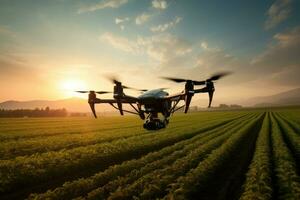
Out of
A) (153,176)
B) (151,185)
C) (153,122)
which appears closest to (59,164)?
(153,176)

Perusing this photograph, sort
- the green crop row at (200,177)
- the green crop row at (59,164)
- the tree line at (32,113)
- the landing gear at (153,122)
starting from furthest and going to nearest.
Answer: the tree line at (32,113), the landing gear at (153,122), the green crop row at (59,164), the green crop row at (200,177)

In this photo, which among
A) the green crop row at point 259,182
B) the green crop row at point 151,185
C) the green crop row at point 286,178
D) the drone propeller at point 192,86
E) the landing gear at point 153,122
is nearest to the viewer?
the green crop row at point 259,182

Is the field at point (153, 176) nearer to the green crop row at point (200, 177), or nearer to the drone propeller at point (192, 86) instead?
the green crop row at point (200, 177)

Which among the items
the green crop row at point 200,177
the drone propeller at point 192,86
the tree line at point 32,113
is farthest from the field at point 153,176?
the tree line at point 32,113

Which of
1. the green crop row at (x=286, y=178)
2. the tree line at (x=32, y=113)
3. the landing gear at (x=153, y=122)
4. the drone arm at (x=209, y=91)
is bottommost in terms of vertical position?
the green crop row at (x=286, y=178)

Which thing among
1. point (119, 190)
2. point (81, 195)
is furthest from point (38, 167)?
point (119, 190)

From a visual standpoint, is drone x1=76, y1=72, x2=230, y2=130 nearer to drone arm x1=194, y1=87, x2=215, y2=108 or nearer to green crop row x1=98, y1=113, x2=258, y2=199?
drone arm x1=194, y1=87, x2=215, y2=108

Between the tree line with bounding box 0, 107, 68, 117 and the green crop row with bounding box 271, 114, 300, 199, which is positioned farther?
the tree line with bounding box 0, 107, 68, 117

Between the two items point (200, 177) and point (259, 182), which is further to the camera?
point (200, 177)

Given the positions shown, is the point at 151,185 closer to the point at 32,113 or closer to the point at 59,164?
the point at 59,164

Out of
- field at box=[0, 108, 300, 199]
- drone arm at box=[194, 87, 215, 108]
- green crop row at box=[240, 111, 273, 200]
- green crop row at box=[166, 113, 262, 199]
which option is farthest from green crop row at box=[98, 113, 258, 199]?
drone arm at box=[194, 87, 215, 108]

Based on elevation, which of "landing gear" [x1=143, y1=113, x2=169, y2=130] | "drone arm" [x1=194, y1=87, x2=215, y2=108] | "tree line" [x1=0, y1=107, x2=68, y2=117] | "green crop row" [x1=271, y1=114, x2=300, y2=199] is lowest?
"green crop row" [x1=271, y1=114, x2=300, y2=199]

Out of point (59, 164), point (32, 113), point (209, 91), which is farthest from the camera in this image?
point (32, 113)
